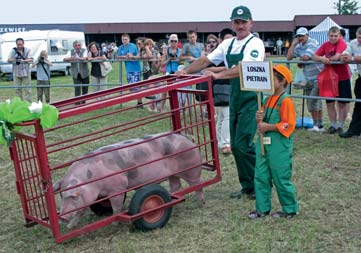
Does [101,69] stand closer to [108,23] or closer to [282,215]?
[282,215]

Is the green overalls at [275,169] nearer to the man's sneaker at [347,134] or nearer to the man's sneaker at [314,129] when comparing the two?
the man's sneaker at [347,134]

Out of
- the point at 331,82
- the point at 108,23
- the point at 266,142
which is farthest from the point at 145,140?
the point at 108,23

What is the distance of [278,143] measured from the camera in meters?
4.71

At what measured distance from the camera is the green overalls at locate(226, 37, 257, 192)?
523 cm

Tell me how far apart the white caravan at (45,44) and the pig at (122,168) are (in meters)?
19.9

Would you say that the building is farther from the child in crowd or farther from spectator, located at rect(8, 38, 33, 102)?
the child in crowd

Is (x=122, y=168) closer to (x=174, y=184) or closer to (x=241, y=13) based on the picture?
(x=174, y=184)

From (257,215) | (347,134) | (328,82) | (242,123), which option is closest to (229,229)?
(257,215)

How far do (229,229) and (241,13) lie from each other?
6.56 ft

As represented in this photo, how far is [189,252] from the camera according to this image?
423 centimetres

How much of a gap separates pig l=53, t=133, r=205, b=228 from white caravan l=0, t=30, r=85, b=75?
65.3 feet

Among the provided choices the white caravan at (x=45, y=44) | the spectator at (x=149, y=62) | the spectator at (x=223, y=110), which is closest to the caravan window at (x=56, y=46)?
the white caravan at (x=45, y=44)

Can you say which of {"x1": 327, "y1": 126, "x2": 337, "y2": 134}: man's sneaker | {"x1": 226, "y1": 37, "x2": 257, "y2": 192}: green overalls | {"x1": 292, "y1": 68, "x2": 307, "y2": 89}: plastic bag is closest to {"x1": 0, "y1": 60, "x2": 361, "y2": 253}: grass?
{"x1": 226, "y1": 37, "x2": 257, "y2": 192}: green overalls

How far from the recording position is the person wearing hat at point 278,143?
4.66 metres
